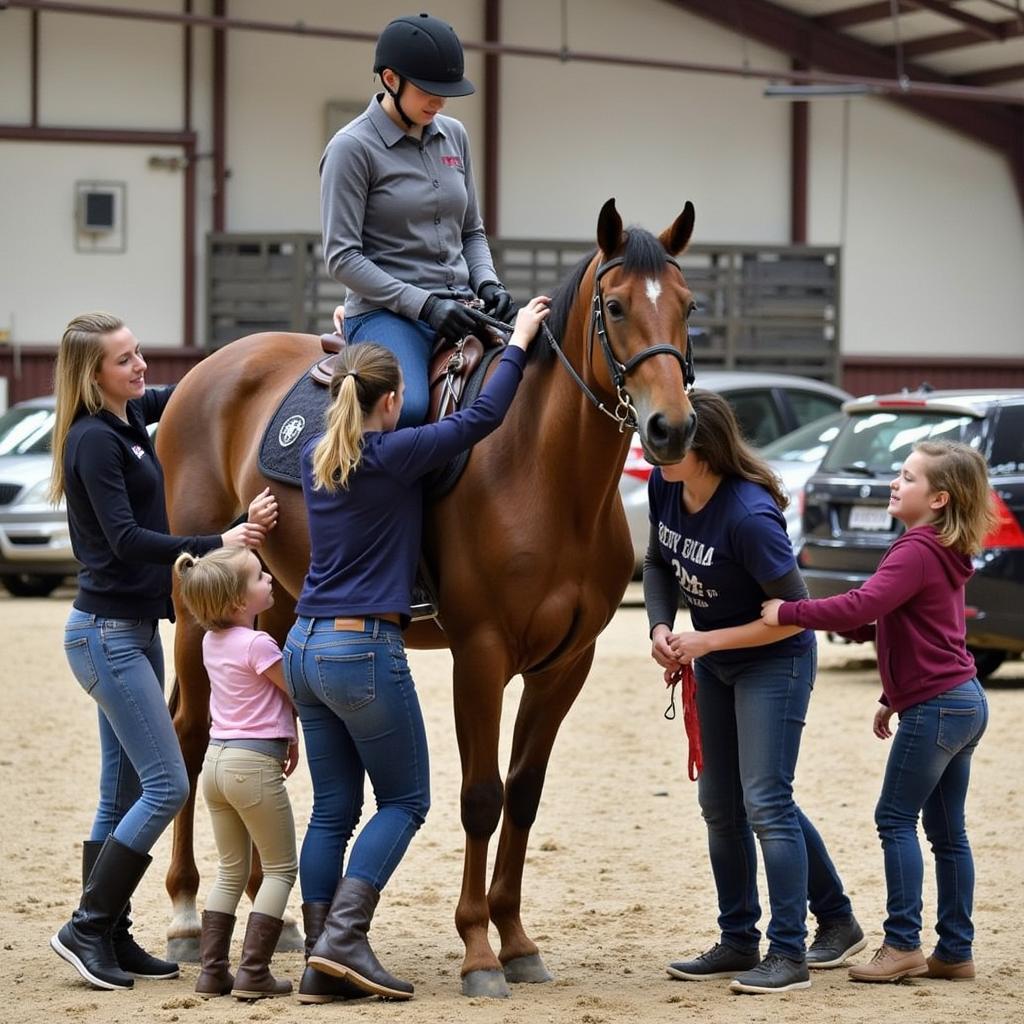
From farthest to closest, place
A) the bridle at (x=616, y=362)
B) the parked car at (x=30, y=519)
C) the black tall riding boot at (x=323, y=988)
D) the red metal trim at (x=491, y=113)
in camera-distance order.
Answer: the red metal trim at (x=491, y=113) → the parked car at (x=30, y=519) → the black tall riding boot at (x=323, y=988) → the bridle at (x=616, y=362)

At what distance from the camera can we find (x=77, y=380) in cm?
539

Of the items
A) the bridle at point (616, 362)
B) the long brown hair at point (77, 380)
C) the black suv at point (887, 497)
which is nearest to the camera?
the bridle at point (616, 362)

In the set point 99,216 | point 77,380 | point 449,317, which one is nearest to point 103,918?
point 77,380

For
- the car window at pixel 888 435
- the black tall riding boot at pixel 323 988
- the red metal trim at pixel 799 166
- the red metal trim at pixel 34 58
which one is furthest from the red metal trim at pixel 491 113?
the black tall riding boot at pixel 323 988

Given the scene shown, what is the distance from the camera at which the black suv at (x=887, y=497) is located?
11.1 m

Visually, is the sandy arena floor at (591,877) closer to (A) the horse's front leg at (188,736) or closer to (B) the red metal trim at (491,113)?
(A) the horse's front leg at (188,736)

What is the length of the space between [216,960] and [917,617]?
2.27 meters

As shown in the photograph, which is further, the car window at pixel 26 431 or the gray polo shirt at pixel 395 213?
the car window at pixel 26 431

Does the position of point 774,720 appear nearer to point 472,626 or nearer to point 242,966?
point 472,626

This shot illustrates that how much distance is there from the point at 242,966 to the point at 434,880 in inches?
71.6

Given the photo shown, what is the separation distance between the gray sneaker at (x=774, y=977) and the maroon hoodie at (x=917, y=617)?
81 centimetres

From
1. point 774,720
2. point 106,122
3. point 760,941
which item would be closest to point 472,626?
point 774,720

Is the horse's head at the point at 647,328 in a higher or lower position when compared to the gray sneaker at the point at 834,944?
higher

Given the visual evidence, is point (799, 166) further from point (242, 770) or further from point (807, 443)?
point (242, 770)
